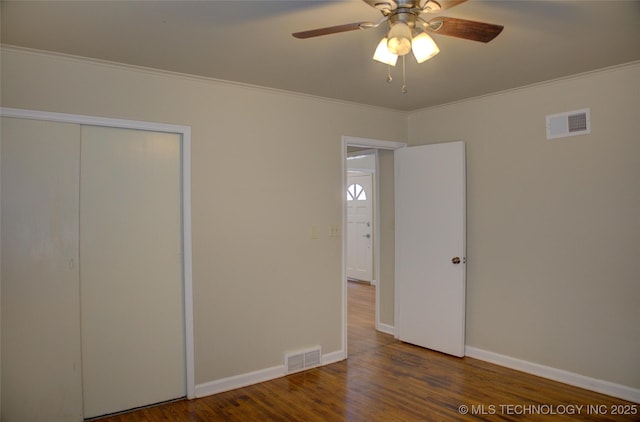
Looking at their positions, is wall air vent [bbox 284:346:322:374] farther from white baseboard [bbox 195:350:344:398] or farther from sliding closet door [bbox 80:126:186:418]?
sliding closet door [bbox 80:126:186:418]

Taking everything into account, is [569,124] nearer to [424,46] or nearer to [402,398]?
[424,46]

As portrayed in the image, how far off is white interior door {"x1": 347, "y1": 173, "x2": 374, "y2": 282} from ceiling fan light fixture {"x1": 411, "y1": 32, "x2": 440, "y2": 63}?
17.9 feet

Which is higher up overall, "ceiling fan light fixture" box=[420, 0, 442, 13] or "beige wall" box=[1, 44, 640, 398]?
"ceiling fan light fixture" box=[420, 0, 442, 13]

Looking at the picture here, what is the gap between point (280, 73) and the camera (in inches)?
119

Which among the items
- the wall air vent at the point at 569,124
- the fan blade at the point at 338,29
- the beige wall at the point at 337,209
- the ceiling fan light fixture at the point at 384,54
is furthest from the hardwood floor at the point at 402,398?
the fan blade at the point at 338,29

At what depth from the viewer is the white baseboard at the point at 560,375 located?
2.99 metres

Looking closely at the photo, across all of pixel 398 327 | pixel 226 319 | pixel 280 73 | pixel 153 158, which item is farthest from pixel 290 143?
pixel 398 327

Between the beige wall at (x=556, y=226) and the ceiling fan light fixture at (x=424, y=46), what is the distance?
6.30ft

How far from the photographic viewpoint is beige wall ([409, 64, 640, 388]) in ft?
9.83

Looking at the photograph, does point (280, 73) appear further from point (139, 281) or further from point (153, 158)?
point (139, 281)

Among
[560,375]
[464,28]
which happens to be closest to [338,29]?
[464,28]

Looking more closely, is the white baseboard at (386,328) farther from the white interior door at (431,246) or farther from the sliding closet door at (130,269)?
the sliding closet door at (130,269)

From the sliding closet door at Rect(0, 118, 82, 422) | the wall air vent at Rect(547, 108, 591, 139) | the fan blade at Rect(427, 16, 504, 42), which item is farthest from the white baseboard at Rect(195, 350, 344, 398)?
the wall air vent at Rect(547, 108, 591, 139)

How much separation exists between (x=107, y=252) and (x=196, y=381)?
1.16 metres
